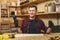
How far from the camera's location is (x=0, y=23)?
185 inches

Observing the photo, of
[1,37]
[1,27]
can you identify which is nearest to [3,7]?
[1,27]

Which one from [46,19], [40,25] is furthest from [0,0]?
[40,25]

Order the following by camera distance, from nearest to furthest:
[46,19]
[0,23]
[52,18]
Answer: [52,18] → [46,19] → [0,23]

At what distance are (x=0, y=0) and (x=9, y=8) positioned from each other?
45cm

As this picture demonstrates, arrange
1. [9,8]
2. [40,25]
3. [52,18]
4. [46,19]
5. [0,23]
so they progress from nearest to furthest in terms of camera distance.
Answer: [40,25] → [52,18] → [46,19] → [0,23] → [9,8]

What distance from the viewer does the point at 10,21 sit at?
5.16m

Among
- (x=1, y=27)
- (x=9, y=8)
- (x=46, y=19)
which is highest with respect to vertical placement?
(x=9, y=8)

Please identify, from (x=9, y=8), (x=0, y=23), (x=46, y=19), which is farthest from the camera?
(x=9, y=8)

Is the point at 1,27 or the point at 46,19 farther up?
the point at 46,19

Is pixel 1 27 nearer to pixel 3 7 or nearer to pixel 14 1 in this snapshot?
pixel 3 7

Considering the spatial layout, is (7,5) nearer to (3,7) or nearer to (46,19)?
(3,7)

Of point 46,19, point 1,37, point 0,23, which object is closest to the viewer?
point 1,37

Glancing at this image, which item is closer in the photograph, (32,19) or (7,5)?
(32,19)

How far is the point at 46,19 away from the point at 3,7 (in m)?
2.26
